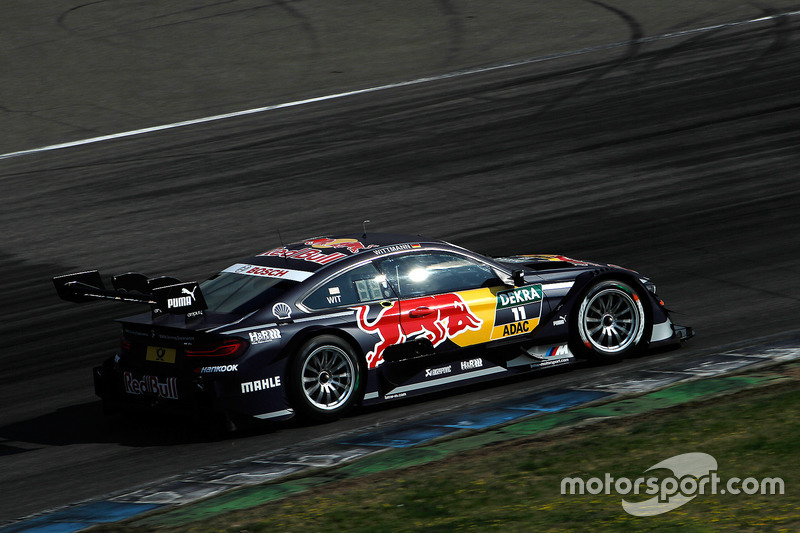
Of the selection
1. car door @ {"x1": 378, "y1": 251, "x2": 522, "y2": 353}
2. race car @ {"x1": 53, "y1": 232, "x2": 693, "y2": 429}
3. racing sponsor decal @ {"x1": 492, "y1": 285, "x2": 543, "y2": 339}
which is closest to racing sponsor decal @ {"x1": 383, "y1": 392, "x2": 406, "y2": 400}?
race car @ {"x1": 53, "y1": 232, "x2": 693, "y2": 429}

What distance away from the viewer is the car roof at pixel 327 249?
955 centimetres

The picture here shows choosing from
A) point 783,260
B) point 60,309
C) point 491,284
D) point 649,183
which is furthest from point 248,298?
point 649,183

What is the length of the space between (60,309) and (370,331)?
5.38 meters

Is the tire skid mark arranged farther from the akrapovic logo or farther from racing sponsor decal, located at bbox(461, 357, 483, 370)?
the akrapovic logo

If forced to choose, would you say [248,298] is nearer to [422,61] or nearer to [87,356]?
[87,356]

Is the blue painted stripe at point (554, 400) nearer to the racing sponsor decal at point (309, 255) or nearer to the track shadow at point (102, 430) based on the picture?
the racing sponsor decal at point (309, 255)

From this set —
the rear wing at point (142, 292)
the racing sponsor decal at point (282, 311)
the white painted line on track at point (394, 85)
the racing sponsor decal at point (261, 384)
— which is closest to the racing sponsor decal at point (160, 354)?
the rear wing at point (142, 292)

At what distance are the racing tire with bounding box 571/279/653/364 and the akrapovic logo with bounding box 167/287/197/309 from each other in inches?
130

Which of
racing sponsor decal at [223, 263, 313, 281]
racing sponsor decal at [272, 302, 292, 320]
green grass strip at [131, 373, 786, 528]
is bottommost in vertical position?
green grass strip at [131, 373, 786, 528]

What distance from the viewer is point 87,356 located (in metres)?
11.5

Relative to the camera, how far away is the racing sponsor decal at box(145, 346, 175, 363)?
894cm

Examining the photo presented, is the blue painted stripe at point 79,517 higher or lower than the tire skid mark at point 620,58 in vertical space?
lower

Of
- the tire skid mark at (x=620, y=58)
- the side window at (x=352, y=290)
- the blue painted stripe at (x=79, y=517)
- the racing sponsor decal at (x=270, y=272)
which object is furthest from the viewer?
the tire skid mark at (x=620, y=58)

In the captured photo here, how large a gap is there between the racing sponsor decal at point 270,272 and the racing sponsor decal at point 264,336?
23.1 inches
